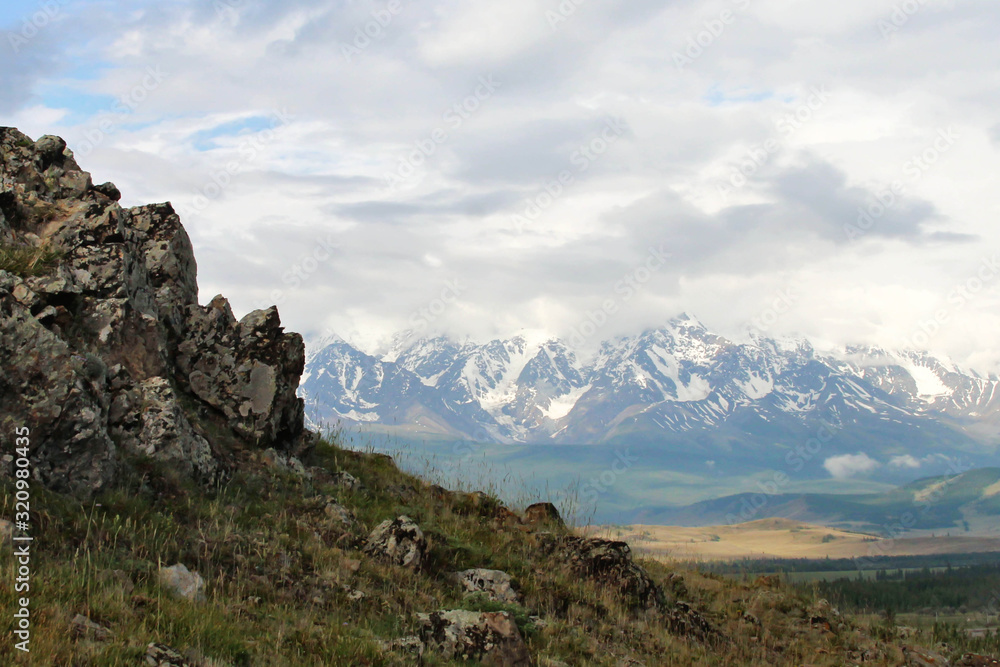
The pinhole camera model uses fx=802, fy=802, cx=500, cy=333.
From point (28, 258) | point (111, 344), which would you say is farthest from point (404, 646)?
point (28, 258)

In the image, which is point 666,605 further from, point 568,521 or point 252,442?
point 252,442

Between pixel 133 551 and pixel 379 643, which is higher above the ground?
A: pixel 133 551

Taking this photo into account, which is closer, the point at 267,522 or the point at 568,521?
the point at 267,522

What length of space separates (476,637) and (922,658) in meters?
11.3

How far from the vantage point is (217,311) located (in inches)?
725

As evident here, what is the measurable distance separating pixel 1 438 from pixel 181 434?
3154 mm

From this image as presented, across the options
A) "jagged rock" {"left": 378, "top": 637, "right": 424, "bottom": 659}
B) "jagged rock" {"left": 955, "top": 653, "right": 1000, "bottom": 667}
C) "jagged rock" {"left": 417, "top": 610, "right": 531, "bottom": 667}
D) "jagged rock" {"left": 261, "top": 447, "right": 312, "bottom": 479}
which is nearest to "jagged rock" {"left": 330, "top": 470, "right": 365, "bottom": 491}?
"jagged rock" {"left": 261, "top": 447, "right": 312, "bottom": 479}

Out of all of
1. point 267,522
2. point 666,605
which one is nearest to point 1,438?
point 267,522

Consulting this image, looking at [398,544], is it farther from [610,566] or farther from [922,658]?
[922,658]

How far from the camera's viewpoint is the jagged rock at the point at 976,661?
1659 cm

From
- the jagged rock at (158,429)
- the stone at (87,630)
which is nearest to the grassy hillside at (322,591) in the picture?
the stone at (87,630)

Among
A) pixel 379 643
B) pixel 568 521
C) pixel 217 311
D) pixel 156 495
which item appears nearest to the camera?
pixel 379 643

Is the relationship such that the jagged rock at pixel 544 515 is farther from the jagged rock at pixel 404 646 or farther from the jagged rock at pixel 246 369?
the jagged rock at pixel 404 646

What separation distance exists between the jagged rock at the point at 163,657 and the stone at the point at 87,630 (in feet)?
1.67
